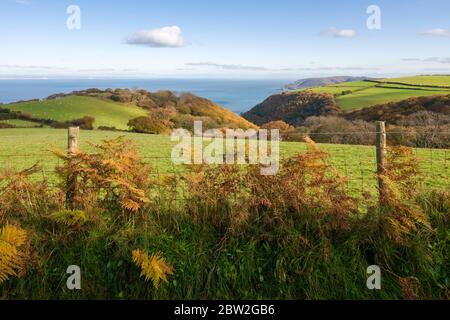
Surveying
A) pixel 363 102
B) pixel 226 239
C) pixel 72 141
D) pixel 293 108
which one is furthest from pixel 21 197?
pixel 293 108

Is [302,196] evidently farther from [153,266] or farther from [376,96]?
[376,96]

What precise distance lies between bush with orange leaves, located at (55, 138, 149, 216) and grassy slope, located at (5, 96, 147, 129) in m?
57.2

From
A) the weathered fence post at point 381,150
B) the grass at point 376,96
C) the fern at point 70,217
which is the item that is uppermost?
the grass at point 376,96

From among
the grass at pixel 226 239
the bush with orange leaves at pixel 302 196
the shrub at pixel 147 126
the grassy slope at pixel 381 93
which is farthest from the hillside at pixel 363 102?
the grass at pixel 226 239

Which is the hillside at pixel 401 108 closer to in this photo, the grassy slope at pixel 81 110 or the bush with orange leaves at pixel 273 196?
the grassy slope at pixel 81 110

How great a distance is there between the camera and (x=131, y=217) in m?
5.53

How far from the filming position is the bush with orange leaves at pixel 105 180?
550 centimetres

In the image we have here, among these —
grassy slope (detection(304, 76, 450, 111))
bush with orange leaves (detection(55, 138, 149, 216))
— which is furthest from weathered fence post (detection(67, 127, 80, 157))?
grassy slope (detection(304, 76, 450, 111))

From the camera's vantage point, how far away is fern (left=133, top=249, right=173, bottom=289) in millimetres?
4746

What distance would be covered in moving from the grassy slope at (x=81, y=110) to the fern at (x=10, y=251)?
57.9 meters

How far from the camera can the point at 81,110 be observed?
236 feet

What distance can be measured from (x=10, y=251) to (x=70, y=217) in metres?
0.80
